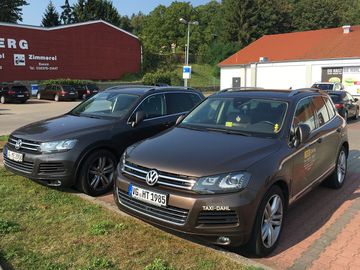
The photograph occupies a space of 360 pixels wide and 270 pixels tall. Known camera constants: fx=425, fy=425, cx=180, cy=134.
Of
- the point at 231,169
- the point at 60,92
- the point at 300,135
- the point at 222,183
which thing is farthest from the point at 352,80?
the point at 222,183

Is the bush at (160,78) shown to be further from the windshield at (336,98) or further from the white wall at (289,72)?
the windshield at (336,98)

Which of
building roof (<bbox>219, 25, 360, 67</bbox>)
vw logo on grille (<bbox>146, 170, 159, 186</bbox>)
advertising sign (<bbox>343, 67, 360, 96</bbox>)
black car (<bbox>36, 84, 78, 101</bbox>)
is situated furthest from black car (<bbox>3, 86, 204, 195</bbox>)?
building roof (<bbox>219, 25, 360, 67</bbox>)

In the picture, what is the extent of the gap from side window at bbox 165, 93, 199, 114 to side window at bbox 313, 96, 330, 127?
263 centimetres

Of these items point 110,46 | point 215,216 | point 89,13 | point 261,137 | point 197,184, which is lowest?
point 215,216

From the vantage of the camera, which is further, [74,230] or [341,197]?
[341,197]

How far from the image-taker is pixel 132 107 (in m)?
7.15

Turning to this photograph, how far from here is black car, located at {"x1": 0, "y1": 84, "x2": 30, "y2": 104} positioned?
31.5 meters

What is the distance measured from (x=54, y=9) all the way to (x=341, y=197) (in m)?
80.1

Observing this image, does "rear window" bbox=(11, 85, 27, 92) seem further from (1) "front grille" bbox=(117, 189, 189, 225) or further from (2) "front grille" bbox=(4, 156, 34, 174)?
(1) "front grille" bbox=(117, 189, 189, 225)

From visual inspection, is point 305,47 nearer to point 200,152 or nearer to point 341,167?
point 341,167

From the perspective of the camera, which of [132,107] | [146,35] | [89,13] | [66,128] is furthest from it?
[146,35]

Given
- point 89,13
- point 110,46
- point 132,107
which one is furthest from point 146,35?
point 132,107

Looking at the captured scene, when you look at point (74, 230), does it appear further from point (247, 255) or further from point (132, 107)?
point (132, 107)

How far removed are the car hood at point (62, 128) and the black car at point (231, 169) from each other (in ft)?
4.99
